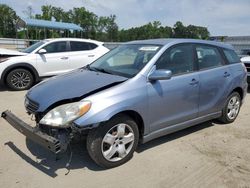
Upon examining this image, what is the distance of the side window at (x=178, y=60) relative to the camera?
4488 millimetres

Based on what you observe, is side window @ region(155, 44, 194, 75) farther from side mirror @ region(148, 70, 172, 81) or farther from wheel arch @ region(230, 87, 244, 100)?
wheel arch @ region(230, 87, 244, 100)

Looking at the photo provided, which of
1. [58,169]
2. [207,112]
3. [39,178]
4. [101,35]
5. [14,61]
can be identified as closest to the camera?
[39,178]

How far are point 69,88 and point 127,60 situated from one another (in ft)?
4.24

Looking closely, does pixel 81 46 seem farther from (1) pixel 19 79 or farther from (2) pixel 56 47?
(1) pixel 19 79

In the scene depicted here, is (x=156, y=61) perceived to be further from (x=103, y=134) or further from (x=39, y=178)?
(x=39, y=178)

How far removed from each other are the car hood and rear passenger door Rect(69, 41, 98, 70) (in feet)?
17.9

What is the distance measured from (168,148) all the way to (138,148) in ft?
1.56

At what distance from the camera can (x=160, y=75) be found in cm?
409

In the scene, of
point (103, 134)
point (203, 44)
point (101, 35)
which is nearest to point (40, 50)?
point (203, 44)

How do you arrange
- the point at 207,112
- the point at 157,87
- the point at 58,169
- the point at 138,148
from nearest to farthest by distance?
the point at 58,169
the point at 157,87
the point at 138,148
the point at 207,112

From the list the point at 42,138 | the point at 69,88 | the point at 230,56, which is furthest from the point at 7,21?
the point at 42,138

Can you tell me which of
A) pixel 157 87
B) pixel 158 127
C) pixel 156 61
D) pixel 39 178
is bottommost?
pixel 39 178

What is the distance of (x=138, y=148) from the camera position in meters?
4.55

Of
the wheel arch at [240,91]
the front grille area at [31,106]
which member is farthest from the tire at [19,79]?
the wheel arch at [240,91]
